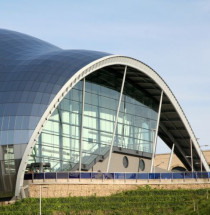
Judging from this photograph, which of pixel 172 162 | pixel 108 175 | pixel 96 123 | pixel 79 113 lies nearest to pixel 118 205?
pixel 108 175

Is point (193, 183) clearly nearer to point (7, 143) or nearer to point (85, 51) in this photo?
point (85, 51)

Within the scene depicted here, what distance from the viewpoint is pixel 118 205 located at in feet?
199

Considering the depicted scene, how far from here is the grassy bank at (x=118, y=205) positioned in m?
57.8

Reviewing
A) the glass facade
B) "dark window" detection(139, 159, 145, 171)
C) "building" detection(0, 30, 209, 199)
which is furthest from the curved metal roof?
"dark window" detection(139, 159, 145, 171)

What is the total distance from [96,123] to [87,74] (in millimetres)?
8594

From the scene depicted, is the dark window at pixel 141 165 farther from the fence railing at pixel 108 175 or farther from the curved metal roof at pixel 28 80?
the curved metal roof at pixel 28 80

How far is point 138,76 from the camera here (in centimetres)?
8094

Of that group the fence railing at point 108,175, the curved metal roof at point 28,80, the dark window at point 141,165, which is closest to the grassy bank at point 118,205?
the fence railing at point 108,175

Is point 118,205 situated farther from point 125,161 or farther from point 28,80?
point 125,161

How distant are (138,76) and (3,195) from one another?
25596 mm

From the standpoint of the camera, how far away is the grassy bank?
57781mm

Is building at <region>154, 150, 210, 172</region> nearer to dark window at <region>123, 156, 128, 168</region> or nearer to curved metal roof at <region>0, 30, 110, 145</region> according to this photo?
dark window at <region>123, 156, 128, 168</region>

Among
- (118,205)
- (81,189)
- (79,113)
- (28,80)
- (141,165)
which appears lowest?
(118,205)

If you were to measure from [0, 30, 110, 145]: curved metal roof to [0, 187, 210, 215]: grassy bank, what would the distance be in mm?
6147
